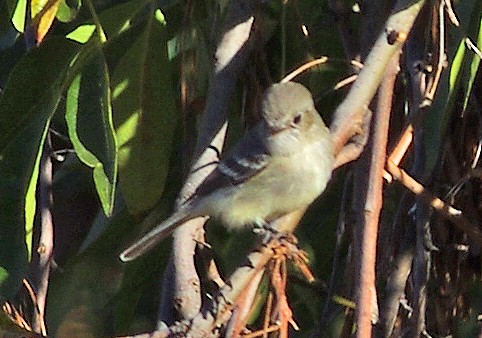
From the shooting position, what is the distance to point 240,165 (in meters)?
1.92

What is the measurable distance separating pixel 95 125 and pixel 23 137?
4.4 inches

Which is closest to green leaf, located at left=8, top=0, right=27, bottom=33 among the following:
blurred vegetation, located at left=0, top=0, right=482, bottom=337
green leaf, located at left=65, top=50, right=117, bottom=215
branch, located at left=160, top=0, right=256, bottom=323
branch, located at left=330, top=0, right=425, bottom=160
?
blurred vegetation, located at left=0, top=0, right=482, bottom=337

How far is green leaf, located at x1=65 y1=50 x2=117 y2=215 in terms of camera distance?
1.42 m

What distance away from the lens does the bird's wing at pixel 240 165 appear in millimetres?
1751

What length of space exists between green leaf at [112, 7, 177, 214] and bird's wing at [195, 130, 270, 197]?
0.08 metres

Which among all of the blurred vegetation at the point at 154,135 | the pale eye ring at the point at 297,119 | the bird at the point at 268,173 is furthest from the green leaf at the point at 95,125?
the pale eye ring at the point at 297,119

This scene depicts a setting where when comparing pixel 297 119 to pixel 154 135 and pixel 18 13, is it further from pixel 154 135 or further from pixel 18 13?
pixel 18 13

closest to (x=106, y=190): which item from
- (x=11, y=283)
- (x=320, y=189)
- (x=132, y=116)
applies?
(x=11, y=283)

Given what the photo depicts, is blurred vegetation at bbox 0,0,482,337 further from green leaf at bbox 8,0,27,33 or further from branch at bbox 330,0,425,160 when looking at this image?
branch at bbox 330,0,425,160

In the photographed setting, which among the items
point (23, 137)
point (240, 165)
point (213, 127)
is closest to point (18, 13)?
point (23, 137)

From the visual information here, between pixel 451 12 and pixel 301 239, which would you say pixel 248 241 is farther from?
pixel 451 12

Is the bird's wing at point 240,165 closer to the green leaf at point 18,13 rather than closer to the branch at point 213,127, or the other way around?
the branch at point 213,127

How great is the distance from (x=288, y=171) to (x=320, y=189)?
15 cm

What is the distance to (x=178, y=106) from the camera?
195 cm
